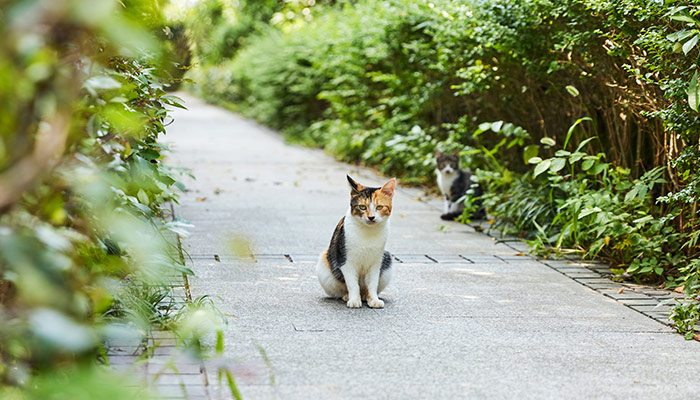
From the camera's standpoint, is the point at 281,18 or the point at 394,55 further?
the point at 281,18

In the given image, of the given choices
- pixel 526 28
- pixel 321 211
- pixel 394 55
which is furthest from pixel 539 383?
pixel 394 55

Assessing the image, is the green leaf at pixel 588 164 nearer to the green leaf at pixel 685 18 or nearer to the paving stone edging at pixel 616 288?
the paving stone edging at pixel 616 288

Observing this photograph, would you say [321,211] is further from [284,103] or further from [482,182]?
[284,103]

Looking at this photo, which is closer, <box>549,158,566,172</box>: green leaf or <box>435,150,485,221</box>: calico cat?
<box>549,158,566,172</box>: green leaf

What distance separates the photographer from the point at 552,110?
28.6 ft

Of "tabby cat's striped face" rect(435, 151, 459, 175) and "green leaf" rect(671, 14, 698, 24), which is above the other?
"green leaf" rect(671, 14, 698, 24)

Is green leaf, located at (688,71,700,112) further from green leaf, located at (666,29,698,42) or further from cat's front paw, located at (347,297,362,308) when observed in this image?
cat's front paw, located at (347,297,362,308)

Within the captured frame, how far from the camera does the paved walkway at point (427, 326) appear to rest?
3887 mm

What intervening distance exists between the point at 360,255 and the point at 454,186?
3786mm

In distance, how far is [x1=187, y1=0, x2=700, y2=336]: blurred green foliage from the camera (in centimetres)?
575

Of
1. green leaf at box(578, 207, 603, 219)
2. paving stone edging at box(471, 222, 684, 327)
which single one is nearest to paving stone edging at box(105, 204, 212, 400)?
paving stone edging at box(471, 222, 684, 327)

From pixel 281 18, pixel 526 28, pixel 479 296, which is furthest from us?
pixel 281 18

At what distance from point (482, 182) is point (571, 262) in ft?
8.96

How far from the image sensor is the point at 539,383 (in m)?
3.94
